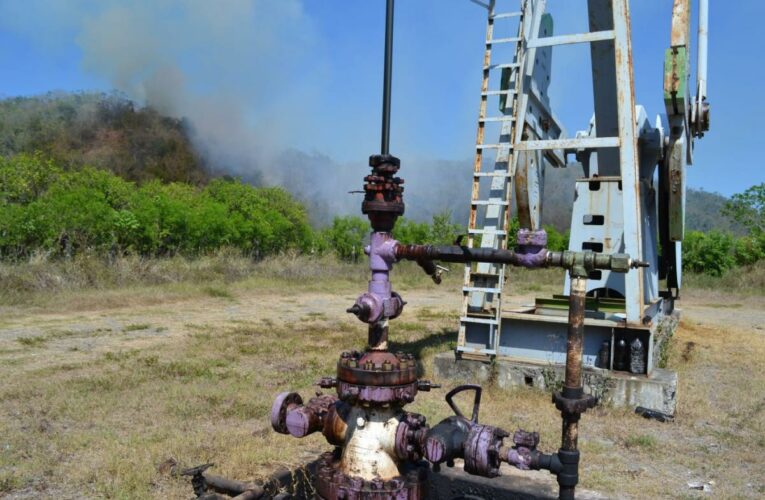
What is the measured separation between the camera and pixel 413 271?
21.2 m

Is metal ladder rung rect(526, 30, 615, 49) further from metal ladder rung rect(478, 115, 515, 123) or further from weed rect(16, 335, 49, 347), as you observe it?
weed rect(16, 335, 49, 347)

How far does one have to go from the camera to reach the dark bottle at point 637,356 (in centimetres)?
576

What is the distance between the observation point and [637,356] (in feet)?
18.9

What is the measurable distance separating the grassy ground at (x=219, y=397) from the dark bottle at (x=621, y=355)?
1.61 ft

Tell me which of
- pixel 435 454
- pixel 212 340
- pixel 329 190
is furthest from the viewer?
pixel 329 190

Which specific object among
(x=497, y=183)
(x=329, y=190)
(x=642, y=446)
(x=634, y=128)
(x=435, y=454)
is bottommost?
(x=642, y=446)

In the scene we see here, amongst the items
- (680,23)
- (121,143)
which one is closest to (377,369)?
(680,23)

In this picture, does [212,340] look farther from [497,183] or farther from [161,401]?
[497,183]

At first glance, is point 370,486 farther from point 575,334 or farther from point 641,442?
point 641,442

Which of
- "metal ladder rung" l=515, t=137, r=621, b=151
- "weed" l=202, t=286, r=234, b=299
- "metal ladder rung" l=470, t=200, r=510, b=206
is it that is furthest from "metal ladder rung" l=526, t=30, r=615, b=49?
"weed" l=202, t=286, r=234, b=299

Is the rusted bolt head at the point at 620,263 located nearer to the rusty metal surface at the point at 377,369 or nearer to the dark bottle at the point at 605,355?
the rusty metal surface at the point at 377,369

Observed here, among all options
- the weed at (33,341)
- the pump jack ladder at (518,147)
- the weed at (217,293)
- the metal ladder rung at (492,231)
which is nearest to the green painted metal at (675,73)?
the pump jack ladder at (518,147)

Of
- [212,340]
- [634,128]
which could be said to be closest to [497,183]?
[634,128]

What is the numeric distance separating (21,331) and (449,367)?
6.39 metres
